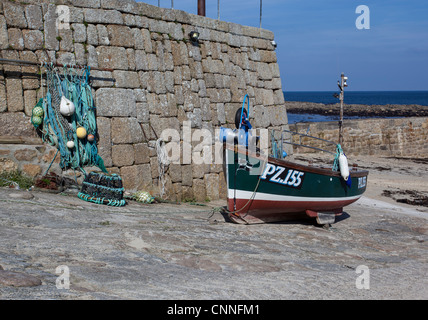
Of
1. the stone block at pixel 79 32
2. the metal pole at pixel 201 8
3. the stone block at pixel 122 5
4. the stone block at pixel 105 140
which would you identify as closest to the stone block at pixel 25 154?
the stone block at pixel 105 140

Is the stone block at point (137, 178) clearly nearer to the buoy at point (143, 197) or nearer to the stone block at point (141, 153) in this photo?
the stone block at point (141, 153)

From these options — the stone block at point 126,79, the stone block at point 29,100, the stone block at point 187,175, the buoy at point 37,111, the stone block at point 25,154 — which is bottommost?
the stone block at point 187,175

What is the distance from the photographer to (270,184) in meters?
Result: 7.85

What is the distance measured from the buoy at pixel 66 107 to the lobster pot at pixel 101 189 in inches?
42.9

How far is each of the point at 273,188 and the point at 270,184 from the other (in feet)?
0.31

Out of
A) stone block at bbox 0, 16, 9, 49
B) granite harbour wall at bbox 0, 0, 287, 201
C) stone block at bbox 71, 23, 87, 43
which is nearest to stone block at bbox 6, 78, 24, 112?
granite harbour wall at bbox 0, 0, 287, 201

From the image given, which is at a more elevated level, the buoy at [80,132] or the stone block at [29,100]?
the stone block at [29,100]

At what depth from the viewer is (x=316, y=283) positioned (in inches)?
202

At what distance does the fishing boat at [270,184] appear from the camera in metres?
7.70

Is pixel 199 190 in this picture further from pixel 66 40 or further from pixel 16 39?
pixel 16 39

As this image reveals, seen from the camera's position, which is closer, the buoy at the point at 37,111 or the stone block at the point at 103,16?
the buoy at the point at 37,111

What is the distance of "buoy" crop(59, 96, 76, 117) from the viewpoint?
25.7 ft

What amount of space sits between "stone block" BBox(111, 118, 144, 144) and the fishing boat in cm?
170
